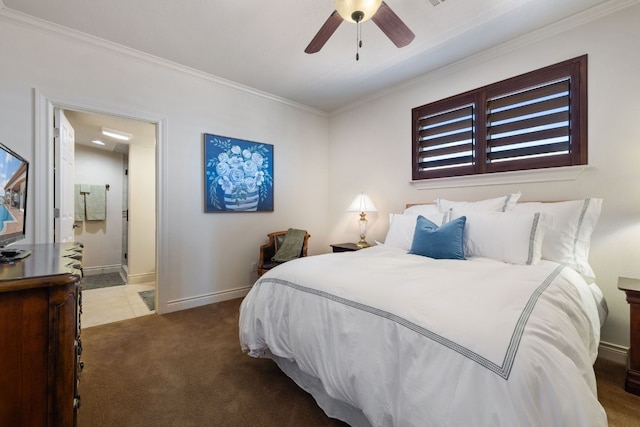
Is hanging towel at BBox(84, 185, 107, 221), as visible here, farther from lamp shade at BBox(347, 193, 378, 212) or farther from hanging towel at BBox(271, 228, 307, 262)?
lamp shade at BBox(347, 193, 378, 212)

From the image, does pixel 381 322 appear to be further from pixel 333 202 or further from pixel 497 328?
pixel 333 202

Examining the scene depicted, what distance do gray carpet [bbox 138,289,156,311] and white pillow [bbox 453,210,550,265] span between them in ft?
11.1

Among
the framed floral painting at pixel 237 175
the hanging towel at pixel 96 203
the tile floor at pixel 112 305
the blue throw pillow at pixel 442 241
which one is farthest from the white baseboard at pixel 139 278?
the blue throw pillow at pixel 442 241

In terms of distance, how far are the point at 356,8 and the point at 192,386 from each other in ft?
8.27

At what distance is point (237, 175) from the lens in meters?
3.50

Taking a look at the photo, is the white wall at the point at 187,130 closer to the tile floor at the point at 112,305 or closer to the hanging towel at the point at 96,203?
the tile floor at the point at 112,305

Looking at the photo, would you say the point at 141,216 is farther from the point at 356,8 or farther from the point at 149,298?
the point at 356,8

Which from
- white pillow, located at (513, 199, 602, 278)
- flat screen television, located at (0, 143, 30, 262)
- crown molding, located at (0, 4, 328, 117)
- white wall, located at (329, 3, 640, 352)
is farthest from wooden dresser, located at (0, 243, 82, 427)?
→ white wall, located at (329, 3, 640, 352)

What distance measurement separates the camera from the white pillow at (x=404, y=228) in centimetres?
255

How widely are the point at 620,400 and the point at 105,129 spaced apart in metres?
5.53

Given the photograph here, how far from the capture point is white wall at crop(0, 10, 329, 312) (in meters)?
2.30

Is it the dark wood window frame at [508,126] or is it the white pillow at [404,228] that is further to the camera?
the white pillow at [404,228]

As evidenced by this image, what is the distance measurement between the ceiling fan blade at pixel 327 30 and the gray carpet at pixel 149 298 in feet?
10.4

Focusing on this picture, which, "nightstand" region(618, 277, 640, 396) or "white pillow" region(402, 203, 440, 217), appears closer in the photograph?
"nightstand" region(618, 277, 640, 396)
